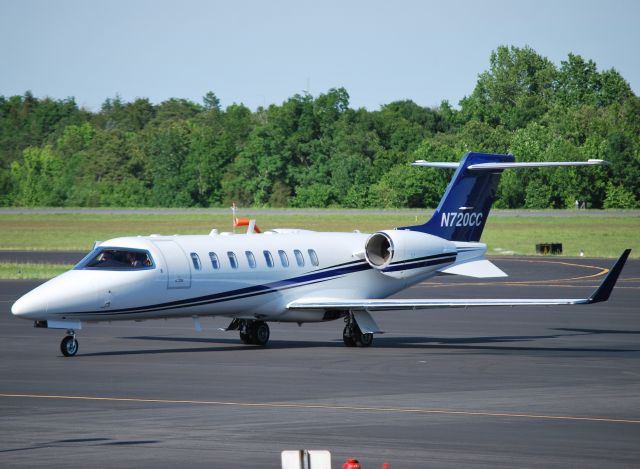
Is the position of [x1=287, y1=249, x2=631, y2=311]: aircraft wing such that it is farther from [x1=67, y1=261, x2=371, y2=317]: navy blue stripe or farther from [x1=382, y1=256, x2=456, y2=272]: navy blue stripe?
[x1=382, y1=256, x2=456, y2=272]: navy blue stripe

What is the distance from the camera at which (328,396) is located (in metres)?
19.0

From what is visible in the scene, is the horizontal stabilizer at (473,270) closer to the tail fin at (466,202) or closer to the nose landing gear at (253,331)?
the tail fin at (466,202)

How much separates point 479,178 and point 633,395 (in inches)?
486

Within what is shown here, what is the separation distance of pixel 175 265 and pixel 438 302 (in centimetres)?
561

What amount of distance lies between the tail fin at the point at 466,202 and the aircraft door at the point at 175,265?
6.59 m

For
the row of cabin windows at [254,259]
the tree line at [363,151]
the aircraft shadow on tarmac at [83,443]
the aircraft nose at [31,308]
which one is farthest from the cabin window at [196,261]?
the tree line at [363,151]

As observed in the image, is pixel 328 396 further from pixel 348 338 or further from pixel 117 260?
→ pixel 348 338

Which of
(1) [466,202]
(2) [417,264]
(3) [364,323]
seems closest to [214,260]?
(3) [364,323]

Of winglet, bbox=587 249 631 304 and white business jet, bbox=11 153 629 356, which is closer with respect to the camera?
white business jet, bbox=11 153 629 356

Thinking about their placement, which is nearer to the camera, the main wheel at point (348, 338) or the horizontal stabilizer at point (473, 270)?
the main wheel at point (348, 338)

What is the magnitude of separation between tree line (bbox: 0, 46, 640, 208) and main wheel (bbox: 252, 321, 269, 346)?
3241 inches

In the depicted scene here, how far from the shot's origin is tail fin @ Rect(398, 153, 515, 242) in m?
30.2

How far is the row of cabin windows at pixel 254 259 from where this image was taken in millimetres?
25984

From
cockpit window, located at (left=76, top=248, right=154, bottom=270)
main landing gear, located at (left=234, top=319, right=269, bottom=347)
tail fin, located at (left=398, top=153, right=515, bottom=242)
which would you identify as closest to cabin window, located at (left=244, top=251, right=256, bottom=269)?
main landing gear, located at (left=234, top=319, right=269, bottom=347)
